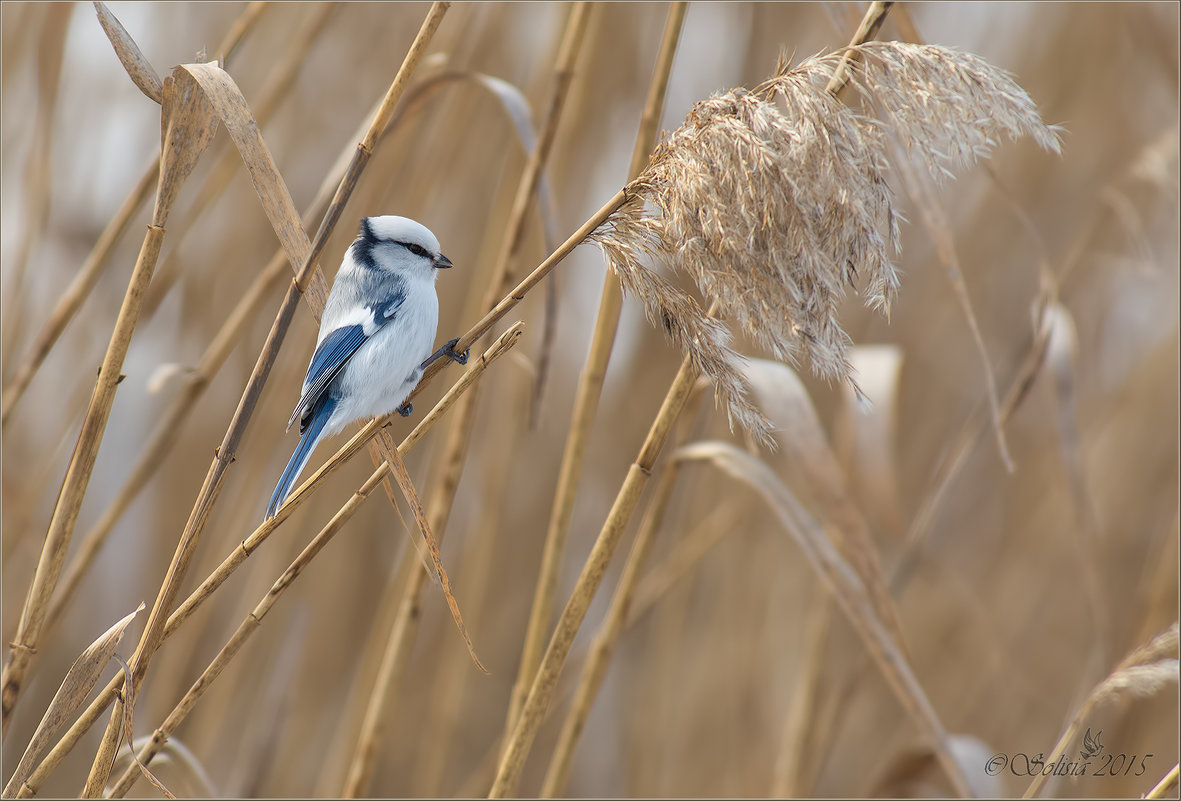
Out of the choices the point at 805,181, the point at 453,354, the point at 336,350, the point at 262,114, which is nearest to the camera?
the point at 805,181

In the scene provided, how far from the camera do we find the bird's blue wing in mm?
927

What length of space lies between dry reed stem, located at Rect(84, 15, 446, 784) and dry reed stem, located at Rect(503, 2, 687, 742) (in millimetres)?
296

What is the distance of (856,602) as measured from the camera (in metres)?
0.88

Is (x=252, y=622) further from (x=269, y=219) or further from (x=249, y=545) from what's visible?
(x=269, y=219)

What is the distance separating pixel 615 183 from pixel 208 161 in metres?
0.88

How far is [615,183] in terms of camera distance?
1.63 meters

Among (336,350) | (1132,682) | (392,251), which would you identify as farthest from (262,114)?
(1132,682)

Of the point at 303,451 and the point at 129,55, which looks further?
the point at 303,451

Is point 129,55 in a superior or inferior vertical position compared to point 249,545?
superior

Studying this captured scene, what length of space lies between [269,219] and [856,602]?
2.24ft

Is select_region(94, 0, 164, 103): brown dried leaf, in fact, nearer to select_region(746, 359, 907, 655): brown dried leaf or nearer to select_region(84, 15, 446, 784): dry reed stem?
select_region(84, 15, 446, 784): dry reed stem

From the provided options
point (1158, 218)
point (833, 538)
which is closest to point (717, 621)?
point (833, 538)

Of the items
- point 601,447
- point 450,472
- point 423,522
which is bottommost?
point 601,447

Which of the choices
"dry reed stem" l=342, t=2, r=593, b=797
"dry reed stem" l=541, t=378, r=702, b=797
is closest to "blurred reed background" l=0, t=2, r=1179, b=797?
"dry reed stem" l=342, t=2, r=593, b=797
